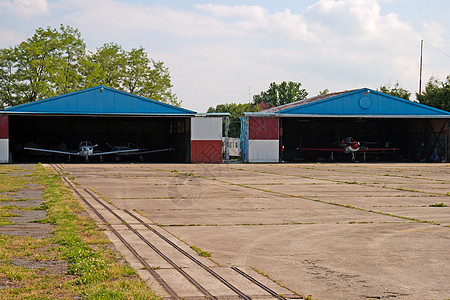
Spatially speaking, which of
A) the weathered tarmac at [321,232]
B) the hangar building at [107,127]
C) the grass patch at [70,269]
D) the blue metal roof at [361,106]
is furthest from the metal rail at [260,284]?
the blue metal roof at [361,106]

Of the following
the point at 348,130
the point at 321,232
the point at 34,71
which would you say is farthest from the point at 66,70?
the point at 321,232

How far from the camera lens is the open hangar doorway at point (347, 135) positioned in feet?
184

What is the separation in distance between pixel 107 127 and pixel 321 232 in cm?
4815

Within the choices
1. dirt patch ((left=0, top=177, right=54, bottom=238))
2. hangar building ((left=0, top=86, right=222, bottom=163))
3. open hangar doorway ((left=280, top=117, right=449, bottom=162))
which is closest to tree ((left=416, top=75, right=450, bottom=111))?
open hangar doorway ((left=280, top=117, right=449, bottom=162))

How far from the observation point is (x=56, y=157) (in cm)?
5328

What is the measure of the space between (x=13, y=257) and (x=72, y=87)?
216 ft

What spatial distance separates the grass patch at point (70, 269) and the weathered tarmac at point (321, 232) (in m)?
1.68

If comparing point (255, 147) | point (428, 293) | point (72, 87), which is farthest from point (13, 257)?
point (72, 87)

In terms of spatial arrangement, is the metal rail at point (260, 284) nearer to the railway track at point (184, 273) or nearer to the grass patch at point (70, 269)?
the railway track at point (184, 273)

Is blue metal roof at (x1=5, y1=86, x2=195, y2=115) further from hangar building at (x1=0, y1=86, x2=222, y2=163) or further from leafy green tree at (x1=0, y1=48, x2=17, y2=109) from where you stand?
leafy green tree at (x1=0, y1=48, x2=17, y2=109)

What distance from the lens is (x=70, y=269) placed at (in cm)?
704

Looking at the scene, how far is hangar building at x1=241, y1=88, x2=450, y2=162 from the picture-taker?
46812 millimetres

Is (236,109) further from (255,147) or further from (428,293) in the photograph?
(428,293)

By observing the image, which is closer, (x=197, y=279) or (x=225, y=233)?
(x=197, y=279)
